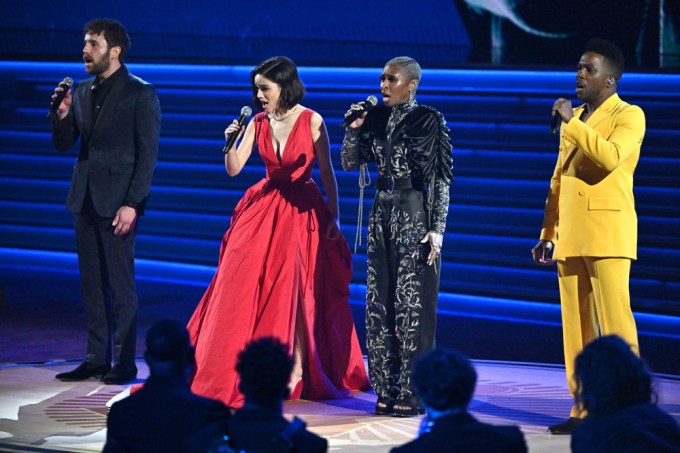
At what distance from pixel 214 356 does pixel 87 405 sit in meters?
0.52

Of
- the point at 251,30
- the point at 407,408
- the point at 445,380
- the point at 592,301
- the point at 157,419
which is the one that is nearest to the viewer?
the point at 445,380

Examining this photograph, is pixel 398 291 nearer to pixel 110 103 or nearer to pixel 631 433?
pixel 110 103

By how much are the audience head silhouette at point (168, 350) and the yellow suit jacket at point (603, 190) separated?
71.0 inches

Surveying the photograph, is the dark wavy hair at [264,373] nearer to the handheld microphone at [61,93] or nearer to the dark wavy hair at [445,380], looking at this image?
the dark wavy hair at [445,380]

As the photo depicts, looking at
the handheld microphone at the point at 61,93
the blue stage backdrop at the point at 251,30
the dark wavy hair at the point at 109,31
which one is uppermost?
the blue stage backdrop at the point at 251,30

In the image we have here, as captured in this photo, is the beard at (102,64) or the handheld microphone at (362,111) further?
the beard at (102,64)

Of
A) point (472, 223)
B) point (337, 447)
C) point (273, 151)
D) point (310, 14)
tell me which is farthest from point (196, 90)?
point (337, 447)

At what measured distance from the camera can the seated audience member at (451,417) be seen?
87.4 inches

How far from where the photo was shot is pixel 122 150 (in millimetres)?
5035

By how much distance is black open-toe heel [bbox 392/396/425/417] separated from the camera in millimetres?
4383

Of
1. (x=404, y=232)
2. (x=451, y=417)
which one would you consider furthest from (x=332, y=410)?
(x=451, y=417)

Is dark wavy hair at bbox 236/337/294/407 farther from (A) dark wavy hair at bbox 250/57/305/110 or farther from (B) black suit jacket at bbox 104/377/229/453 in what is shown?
(A) dark wavy hair at bbox 250/57/305/110

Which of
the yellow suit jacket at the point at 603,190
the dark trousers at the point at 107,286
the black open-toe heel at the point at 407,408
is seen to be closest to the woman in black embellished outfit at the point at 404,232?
the black open-toe heel at the point at 407,408

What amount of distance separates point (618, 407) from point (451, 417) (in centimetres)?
32
